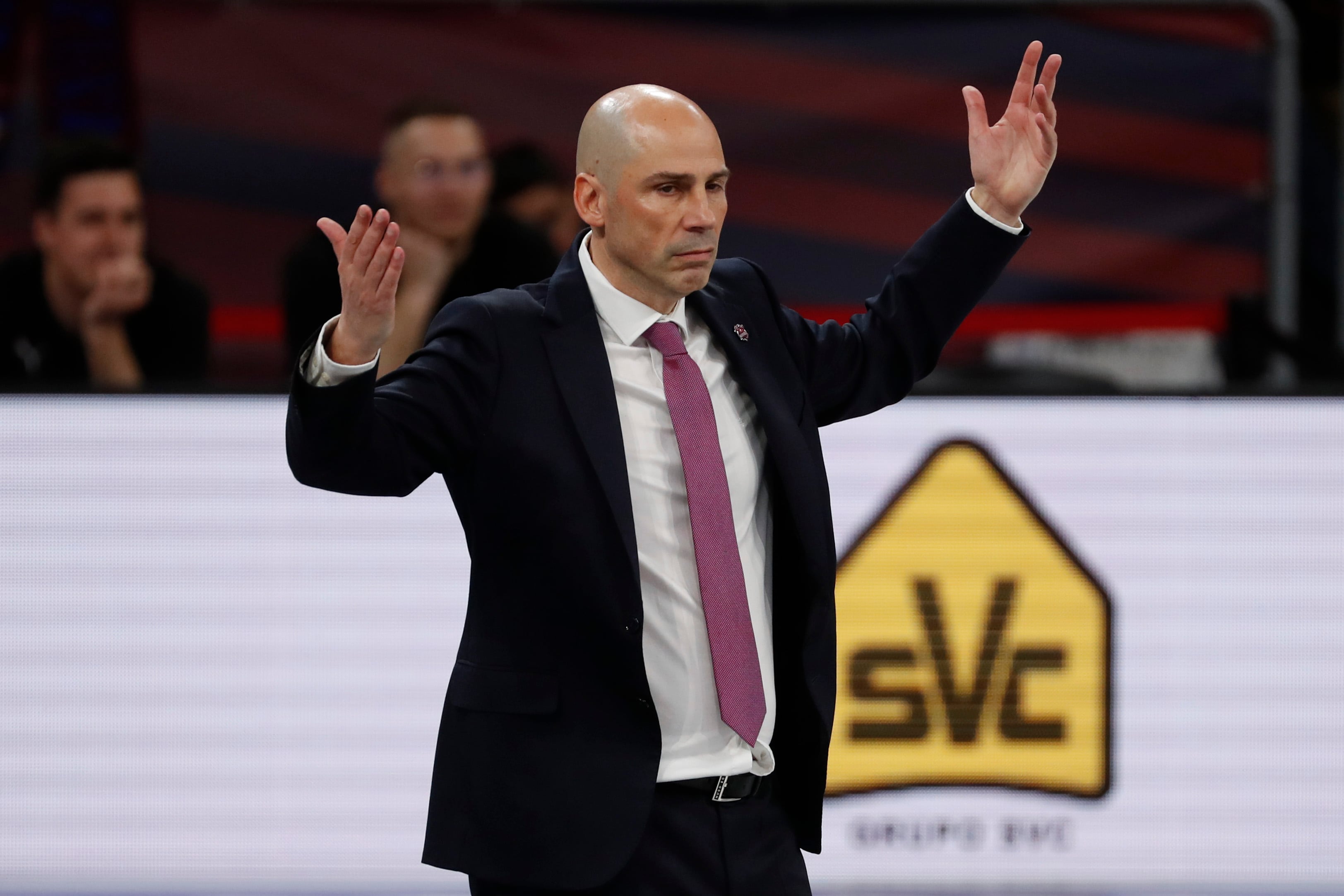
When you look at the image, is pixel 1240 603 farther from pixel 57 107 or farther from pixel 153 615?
pixel 57 107

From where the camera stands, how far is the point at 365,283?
2.23 meters

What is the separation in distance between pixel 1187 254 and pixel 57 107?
3.59 metres

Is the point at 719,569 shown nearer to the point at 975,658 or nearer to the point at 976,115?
the point at 976,115

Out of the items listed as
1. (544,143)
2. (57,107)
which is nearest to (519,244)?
(544,143)

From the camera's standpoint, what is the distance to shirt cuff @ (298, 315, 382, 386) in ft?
7.14

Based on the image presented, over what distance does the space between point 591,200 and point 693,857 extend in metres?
0.95

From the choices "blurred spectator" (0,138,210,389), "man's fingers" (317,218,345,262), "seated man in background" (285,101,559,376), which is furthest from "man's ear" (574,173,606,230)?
"blurred spectator" (0,138,210,389)

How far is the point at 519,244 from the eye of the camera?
15.6 feet

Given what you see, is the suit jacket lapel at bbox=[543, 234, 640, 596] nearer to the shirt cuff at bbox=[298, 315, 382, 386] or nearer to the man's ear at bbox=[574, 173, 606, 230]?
the man's ear at bbox=[574, 173, 606, 230]

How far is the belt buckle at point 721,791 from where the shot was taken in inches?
96.7

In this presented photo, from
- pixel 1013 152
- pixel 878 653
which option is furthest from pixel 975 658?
pixel 1013 152

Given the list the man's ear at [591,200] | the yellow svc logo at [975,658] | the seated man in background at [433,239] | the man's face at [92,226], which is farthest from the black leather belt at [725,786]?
the man's face at [92,226]

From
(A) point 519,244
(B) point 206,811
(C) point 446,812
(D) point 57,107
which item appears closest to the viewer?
(C) point 446,812

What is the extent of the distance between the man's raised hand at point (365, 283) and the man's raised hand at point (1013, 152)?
938 millimetres
